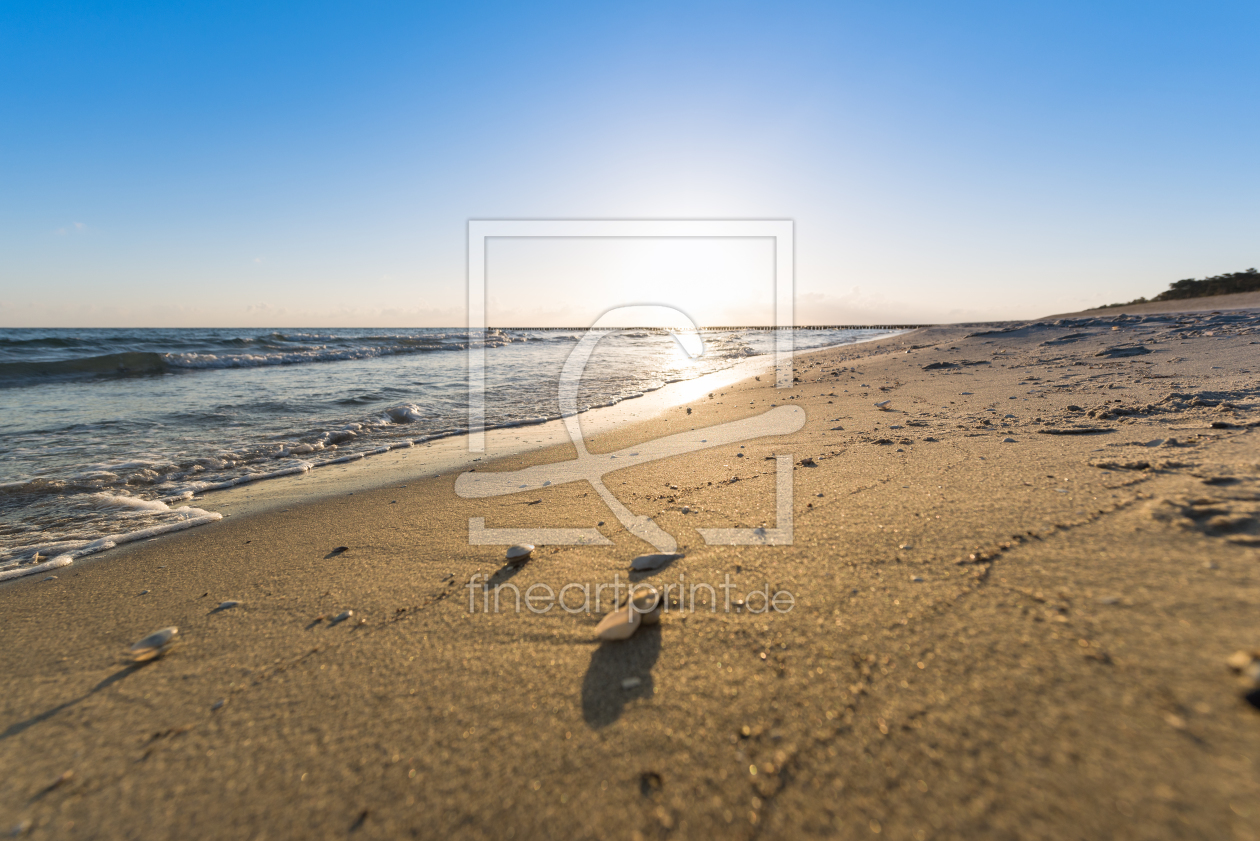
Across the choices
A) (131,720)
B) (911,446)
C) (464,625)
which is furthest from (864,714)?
(911,446)

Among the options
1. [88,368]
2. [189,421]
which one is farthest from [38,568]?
[88,368]

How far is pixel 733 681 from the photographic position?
5.21 ft

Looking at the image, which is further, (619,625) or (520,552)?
(520,552)

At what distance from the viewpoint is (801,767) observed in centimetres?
123

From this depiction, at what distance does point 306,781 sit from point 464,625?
2.52 feet

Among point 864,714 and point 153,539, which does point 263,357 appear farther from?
point 864,714

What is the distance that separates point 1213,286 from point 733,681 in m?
45.1

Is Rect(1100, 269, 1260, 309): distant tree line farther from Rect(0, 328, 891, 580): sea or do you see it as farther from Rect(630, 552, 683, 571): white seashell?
Rect(630, 552, 683, 571): white seashell

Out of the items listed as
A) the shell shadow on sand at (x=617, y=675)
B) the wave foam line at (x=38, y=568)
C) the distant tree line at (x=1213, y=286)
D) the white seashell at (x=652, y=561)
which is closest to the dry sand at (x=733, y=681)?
the shell shadow on sand at (x=617, y=675)

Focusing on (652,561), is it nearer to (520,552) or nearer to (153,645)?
(520,552)

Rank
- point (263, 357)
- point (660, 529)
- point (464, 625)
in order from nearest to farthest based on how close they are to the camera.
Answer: point (464, 625)
point (660, 529)
point (263, 357)

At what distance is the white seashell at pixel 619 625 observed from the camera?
6.15ft

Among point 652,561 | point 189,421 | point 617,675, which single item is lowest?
point 617,675

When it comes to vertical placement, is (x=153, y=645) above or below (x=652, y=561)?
below
